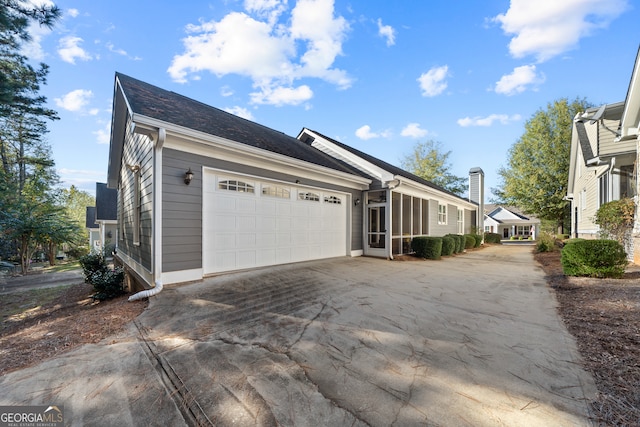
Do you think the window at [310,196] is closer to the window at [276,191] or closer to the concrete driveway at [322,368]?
the window at [276,191]

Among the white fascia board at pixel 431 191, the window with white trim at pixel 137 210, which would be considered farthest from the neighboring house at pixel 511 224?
the window with white trim at pixel 137 210

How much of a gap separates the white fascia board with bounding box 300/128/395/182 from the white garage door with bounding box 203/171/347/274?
6.30ft

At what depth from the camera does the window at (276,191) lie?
6.82 m

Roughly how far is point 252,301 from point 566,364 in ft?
13.1

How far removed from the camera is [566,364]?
8.07 feet

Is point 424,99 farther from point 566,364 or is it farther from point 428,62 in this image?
point 566,364

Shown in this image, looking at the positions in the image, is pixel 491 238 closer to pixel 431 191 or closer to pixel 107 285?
pixel 431 191

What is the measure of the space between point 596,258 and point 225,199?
8465mm

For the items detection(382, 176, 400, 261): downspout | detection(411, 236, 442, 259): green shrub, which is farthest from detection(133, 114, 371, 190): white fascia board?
detection(411, 236, 442, 259): green shrub

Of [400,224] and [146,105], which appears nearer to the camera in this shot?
[146,105]

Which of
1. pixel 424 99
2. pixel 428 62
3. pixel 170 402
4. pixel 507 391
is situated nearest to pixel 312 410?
pixel 170 402

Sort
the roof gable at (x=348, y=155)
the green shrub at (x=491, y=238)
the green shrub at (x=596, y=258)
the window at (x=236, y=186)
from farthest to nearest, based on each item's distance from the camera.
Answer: the green shrub at (x=491, y=238), the roof gable at (x=348, y=155), the window at (x=236, y=186), the green shrub at (x=596, y=258)

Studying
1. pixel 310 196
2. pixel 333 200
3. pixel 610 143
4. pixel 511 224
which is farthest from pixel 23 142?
pixel 511 224

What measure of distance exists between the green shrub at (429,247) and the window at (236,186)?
709cm
